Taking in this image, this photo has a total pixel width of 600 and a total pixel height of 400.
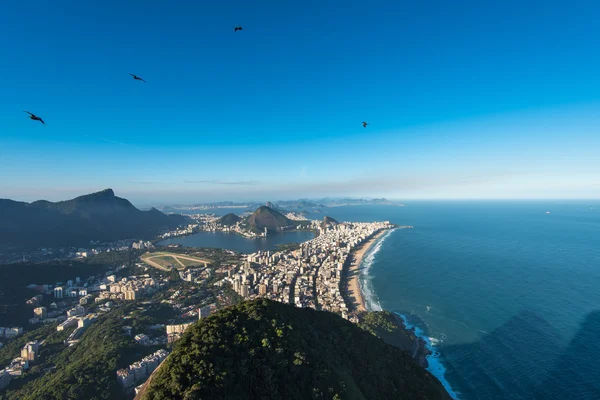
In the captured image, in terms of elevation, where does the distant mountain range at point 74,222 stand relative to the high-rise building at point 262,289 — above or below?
above

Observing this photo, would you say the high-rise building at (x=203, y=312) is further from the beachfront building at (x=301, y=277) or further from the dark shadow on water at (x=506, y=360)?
the dark shadow on water at (x=506, y=360)

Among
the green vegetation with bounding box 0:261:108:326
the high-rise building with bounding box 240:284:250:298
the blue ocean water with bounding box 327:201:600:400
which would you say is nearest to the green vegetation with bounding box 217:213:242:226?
the green vegetation with bounding box 0:261:108:326

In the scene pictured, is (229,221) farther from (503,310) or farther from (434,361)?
(434,361)

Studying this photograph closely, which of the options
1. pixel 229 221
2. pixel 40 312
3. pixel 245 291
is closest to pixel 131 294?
pixel 40 312

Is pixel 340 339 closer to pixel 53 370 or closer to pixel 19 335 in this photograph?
pixel 53 370

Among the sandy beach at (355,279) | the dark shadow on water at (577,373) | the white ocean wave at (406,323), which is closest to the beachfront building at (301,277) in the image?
the sandy beach at (355,279)
